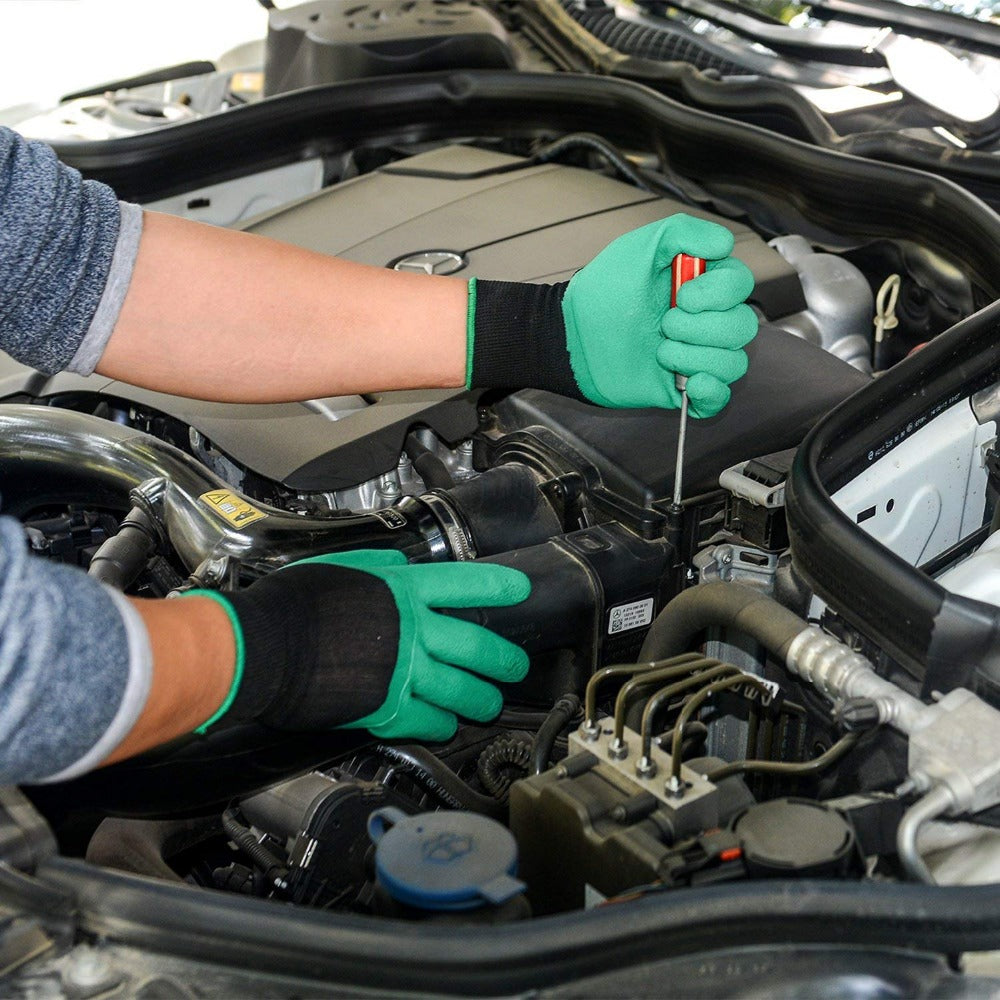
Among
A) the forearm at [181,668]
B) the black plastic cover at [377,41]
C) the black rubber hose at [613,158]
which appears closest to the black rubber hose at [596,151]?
the black rubber hose at [613,158]

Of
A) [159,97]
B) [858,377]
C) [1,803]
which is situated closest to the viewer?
[1,803]

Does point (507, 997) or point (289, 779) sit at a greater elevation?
point (507, 997)

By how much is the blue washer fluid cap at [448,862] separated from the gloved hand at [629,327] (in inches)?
23.6

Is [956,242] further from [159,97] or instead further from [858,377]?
[159,97]

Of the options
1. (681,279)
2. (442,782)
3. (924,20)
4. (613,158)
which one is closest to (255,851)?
(442,782)

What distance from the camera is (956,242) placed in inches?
64.8

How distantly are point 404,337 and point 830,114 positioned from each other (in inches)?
39.8

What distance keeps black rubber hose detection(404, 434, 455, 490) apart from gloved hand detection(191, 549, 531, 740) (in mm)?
252

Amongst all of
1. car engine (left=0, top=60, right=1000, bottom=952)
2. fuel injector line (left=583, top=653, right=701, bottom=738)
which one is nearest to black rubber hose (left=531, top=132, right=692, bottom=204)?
car engine (left=0, top=60, right=1000, bottom=952)

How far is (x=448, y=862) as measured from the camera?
Result: 0.90m

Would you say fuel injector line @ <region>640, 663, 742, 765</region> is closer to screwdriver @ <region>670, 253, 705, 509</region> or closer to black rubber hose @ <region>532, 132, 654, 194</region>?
screwdriver @ <region>670, 253, 705, 509</region>

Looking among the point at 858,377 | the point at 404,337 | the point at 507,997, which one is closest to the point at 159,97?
the point at 404,337

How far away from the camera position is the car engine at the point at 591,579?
97 cm

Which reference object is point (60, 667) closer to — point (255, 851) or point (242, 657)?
point (242, 657)
